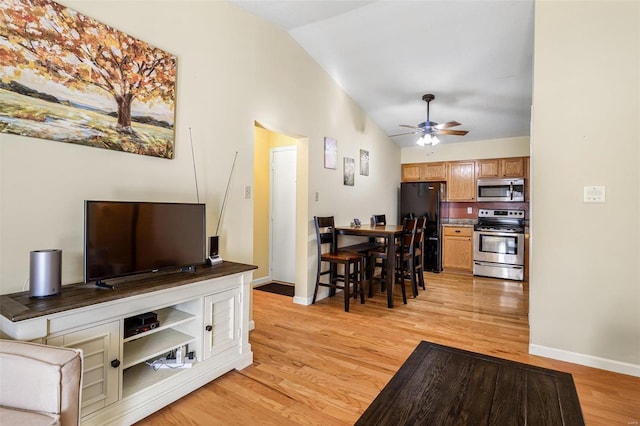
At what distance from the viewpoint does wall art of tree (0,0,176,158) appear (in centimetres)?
167

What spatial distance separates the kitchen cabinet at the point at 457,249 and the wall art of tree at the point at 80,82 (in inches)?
202

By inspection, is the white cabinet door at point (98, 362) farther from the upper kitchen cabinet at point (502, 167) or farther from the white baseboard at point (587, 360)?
the upper kitchen cabinet at point (502, 167)

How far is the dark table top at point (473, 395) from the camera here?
1101mm

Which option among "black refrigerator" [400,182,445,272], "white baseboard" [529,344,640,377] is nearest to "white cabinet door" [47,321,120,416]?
"white baseboard" [529,344,640,377]

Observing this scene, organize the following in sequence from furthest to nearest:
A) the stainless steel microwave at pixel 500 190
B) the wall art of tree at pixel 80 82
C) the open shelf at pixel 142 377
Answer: the stainless steel microwave at pixel 500 190, the open shelf at pixel 142 377, the wall art of tree at pixel 80 82

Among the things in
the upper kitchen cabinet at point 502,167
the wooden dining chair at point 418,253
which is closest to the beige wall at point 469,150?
the upper kitchen cabinet at point 502,167

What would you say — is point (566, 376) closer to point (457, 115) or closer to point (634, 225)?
point (634, 225)

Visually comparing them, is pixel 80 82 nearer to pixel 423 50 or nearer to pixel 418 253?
pixel 423 50

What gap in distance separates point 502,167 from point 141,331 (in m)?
6.00

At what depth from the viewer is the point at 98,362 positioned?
1.61 m

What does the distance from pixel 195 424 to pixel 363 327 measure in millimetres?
1821

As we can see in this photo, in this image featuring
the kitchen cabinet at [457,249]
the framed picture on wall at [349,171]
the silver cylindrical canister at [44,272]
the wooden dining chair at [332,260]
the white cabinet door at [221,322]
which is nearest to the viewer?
the silver cylindrical canister at [44,272]

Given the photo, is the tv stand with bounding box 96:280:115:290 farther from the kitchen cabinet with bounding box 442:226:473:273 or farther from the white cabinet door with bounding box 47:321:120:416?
the kitchen cabinet with bounding box 442:226:473:273

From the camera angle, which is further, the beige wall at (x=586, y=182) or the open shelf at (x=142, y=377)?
the beige wall at (x=586, y=182)
